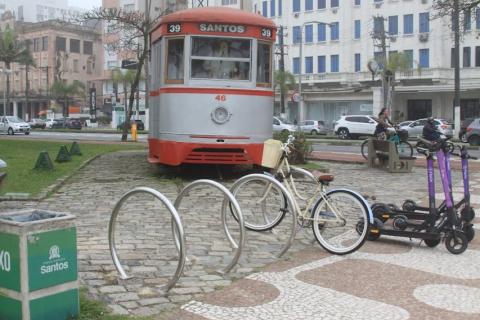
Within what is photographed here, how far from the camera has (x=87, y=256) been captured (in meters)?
6.54

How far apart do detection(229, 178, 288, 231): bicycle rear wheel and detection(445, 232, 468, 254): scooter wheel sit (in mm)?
1945

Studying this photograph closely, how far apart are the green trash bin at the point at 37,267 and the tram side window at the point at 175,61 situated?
24.8 feet

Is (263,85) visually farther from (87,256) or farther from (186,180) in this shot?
(87,256)

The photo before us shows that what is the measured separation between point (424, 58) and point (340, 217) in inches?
2163

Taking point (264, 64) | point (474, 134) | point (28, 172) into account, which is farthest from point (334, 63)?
point (28, 172)

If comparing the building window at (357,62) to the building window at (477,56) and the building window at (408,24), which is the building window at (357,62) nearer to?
the building window at (408,24)

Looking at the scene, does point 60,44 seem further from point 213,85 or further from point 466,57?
point 213,85

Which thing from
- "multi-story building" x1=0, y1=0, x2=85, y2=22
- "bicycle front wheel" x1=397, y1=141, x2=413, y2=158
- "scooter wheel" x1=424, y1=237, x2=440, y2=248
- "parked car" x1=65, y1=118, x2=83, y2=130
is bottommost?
"scooter wheel" x1=424, y1=237, x2=440, y2=248

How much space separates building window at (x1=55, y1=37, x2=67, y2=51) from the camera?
94.9 meters

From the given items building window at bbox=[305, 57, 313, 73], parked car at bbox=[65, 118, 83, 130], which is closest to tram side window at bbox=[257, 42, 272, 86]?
building window at bbox=[305, 57, 313, 73]

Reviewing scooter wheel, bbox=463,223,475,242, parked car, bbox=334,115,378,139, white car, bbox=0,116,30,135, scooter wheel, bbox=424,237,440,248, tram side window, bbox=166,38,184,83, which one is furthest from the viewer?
white car, bbox=0,116,30,135

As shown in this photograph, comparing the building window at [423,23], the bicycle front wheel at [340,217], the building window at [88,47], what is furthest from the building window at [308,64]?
the bicycle front wheel at [340,217]

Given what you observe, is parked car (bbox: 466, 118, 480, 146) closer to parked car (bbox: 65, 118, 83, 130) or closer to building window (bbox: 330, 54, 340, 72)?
building window (bbox: 330, 54, 340, 72)

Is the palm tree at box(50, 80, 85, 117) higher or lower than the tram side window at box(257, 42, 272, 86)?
higher
